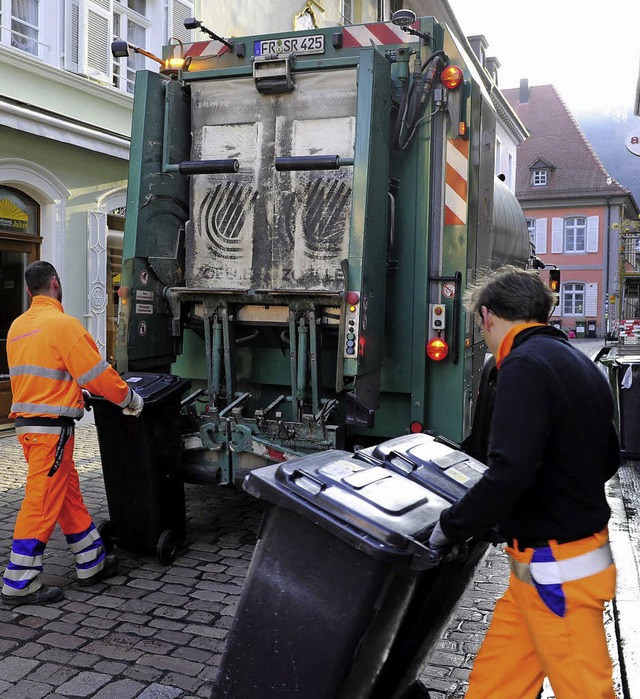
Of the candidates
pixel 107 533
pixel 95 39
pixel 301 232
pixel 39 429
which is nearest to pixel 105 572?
pixel 107 533

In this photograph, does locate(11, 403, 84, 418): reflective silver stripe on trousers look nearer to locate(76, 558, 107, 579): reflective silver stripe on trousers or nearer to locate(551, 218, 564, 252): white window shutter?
locate(76, 558, 107, 579): reflective silver stripe on trousers

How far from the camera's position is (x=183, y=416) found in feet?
15.4

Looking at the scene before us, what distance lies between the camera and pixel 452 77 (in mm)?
4555

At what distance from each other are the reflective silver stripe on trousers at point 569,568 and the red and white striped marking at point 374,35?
342cm

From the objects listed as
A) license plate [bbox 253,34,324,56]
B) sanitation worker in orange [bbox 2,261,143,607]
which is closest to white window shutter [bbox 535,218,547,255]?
license plate [bbox 253,34,324,56]

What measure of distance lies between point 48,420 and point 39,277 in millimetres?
725

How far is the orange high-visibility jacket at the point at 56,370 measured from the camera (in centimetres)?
389

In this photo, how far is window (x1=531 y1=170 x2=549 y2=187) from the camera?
43312mm

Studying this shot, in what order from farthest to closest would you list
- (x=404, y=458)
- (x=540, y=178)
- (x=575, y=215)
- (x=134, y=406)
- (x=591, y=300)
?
(x=540, y=178), (x=575, y=215), (x=591, y=300), (x=134, y=406), (x=404, y=458)

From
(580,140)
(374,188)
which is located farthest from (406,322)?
(580,140)

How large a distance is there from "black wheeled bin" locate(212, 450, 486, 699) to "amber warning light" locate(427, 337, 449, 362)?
2.38 meters

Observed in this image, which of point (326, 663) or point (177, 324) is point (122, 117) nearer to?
point (177, 324)

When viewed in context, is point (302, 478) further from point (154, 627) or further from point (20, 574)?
point (20, 574)

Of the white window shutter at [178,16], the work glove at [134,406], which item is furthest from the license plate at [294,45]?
the white window shutter at [178,16]
